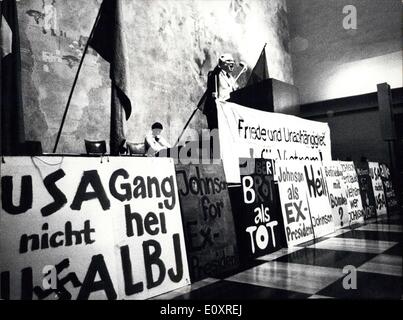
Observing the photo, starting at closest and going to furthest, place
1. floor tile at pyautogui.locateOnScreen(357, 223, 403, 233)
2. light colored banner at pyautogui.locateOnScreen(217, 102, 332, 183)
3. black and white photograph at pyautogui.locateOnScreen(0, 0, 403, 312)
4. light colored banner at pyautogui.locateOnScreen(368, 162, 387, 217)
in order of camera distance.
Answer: black and white photograph at pyautogui.locateOnScreen(0, 0, 403, 312)
light colored banner at pyautogui.locateOnScreen(217, 102, 332, 183)
floor tile at pyautogui.locateOnScreen(357, 223, 403, 233)
light colored banner at pyautogui.locateOnScreen(368, 162, 387, 217)

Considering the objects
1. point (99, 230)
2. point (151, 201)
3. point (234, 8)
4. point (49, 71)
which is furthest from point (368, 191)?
point (234, 8)

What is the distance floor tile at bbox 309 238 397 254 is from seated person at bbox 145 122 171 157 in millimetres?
2959

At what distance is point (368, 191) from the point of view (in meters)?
4.62

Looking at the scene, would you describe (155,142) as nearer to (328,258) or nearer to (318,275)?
(328,258)

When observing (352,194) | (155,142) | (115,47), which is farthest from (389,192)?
(115,47)

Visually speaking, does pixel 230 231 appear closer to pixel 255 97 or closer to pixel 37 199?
pixel 37 199

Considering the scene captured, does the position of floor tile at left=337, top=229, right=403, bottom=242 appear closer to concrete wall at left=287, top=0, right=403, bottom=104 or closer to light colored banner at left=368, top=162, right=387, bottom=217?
light colored banner at left=368, top=162, right=387, bottom=217

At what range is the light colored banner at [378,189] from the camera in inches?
187

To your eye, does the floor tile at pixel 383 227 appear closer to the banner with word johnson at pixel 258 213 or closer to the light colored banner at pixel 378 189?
the light colored banner at pixel 378 189

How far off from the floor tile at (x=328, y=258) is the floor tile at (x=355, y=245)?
0.42 ft

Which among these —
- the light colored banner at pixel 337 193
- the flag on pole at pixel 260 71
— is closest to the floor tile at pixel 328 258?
the light colored banner at pixel 337 193

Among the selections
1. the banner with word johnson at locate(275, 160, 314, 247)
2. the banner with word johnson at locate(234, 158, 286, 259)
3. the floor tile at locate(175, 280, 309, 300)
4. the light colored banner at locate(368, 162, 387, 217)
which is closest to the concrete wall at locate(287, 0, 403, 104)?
the light colored banner at locate(368, 162, 387, 217)

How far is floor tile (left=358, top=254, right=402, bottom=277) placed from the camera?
2.00 meters
